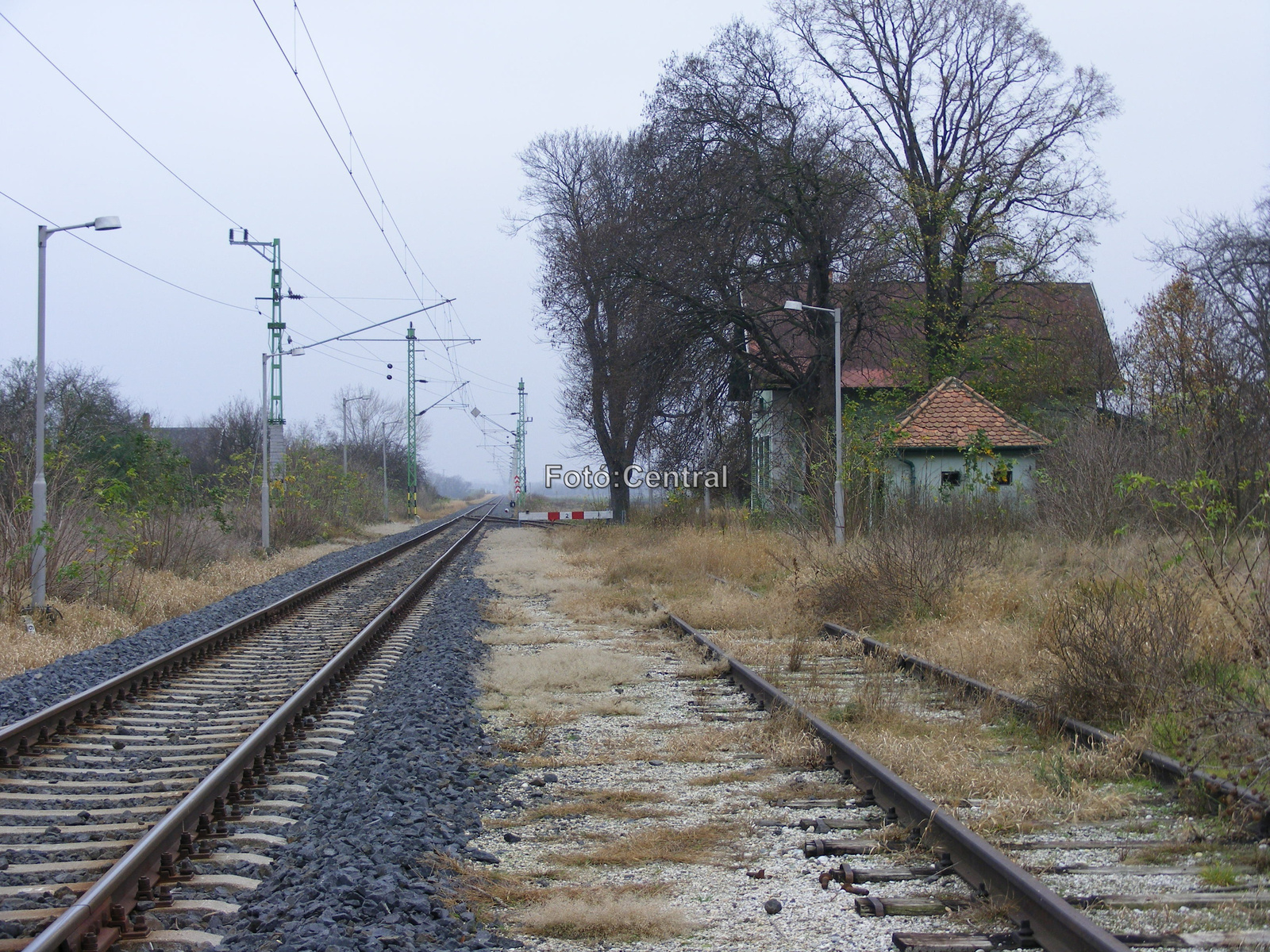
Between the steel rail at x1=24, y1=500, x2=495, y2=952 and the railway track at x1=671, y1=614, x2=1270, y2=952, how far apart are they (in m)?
3.11

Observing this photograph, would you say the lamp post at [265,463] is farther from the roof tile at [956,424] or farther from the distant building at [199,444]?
the distant building at [199,444]

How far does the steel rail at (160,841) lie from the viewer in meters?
4.07

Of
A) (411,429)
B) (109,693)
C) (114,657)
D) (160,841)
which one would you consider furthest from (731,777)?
(411,429)

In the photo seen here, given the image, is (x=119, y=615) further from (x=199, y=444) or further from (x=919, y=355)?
(x=199, y=444)

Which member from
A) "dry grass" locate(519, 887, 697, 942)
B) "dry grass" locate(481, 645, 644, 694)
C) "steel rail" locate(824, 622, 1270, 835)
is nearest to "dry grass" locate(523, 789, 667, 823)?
"dry grass" locate(519, 887, 697, 942)

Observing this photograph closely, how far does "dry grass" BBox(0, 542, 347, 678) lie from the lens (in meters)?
12.1

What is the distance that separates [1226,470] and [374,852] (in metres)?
16.8

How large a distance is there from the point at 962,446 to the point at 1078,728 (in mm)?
17975

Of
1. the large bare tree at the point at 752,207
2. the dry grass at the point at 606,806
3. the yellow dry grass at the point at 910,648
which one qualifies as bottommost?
the dry grass at the point at 606,806

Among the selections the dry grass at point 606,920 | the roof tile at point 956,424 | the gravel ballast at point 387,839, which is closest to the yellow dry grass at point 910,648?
the gravel ballast at point 387,839

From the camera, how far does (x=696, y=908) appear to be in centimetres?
459

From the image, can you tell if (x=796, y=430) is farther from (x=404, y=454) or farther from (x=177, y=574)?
(x=404, y=454)

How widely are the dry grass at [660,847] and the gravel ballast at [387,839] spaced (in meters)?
0.53

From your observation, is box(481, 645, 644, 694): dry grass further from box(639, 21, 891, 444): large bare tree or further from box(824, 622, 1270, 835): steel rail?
box(639, 21, 891, 444): large bare tree
